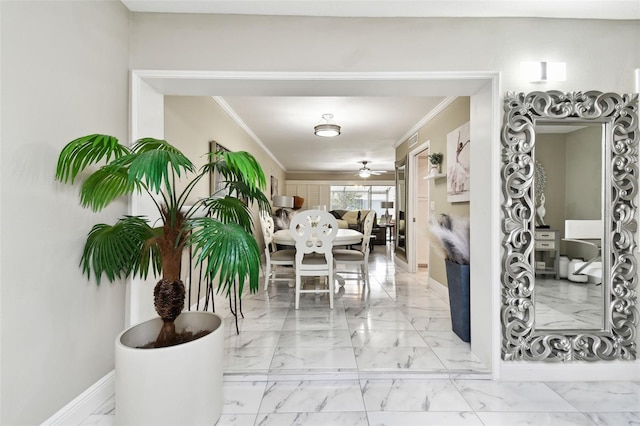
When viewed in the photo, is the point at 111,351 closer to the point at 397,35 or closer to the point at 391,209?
the point at 397,35

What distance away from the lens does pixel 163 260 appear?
1.46 m

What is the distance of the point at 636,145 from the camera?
1895 mm

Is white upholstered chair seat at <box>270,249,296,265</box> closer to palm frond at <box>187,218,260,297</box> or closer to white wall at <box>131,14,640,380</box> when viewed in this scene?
white wall at <box>131,14,640,380</box>

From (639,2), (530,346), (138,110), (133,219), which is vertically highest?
A: (639,2)

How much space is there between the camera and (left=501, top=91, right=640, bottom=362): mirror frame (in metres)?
1.89

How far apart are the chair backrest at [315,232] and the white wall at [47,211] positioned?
1815 millimetres

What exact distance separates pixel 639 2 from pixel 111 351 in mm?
3782

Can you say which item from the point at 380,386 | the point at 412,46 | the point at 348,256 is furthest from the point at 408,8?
the point at 348,256

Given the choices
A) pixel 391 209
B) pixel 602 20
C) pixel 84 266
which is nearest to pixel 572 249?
pixel 602 20

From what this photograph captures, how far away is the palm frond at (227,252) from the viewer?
123cm

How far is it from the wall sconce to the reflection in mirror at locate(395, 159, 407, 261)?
135 inches

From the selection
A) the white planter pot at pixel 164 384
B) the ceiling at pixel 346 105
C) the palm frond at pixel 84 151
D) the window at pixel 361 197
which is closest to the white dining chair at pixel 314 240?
the ceiling at pixel 346 105

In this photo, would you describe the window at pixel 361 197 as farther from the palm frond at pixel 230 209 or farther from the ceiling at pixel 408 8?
the palm frond at pixel 230 209

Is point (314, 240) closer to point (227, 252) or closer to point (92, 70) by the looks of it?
point (227, 252)
